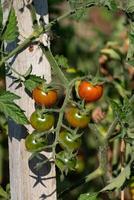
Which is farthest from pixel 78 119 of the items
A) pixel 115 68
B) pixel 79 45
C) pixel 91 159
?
pixel 79 45

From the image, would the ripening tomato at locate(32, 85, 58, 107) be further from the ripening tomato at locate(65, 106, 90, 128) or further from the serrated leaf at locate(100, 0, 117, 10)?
the serrated leaf at locate(100, 0, 117, 10)

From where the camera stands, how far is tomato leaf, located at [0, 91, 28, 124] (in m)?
1.54

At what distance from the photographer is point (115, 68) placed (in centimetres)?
280

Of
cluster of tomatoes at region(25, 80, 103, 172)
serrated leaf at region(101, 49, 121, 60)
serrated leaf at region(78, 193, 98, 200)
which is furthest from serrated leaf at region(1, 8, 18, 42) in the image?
serrated leaf at region(101, 49, 121, 60)

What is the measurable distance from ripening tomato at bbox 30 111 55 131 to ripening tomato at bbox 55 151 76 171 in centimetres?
8

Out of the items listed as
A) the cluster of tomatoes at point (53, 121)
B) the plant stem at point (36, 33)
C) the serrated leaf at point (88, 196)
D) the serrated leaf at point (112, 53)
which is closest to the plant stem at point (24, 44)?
the plant stem at point (36, 33)

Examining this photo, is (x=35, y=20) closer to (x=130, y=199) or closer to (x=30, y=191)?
(x=30, y=191)

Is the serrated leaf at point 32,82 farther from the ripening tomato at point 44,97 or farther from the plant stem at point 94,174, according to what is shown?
the plant stem at point 94,174

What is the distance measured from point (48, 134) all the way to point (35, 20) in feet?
0.96

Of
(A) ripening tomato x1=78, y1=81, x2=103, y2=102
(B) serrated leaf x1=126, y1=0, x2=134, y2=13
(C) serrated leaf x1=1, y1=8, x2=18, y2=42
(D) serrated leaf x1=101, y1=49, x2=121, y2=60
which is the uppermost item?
(C) serrated leaf x1=1, y1=8, x2=18, y2=42

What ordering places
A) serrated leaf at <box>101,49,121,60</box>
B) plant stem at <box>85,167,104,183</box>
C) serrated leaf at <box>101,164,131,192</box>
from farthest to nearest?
1. serrated leaf at <box>101,49,121,60</box>
2. plant stem at <box>85,167,104,183</box>
3. serrated leaf at <box>101,164,131,192</box>

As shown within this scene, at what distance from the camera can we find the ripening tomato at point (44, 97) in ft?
5.14

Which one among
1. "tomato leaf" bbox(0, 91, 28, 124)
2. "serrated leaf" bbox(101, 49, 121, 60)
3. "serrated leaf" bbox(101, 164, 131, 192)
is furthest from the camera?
"serrated leaf" bbox(101, 49, 121, 60)

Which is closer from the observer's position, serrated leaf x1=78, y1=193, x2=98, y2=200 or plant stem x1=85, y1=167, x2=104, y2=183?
serrated leaf x1=78, y1=193, x2=98, y2=200
